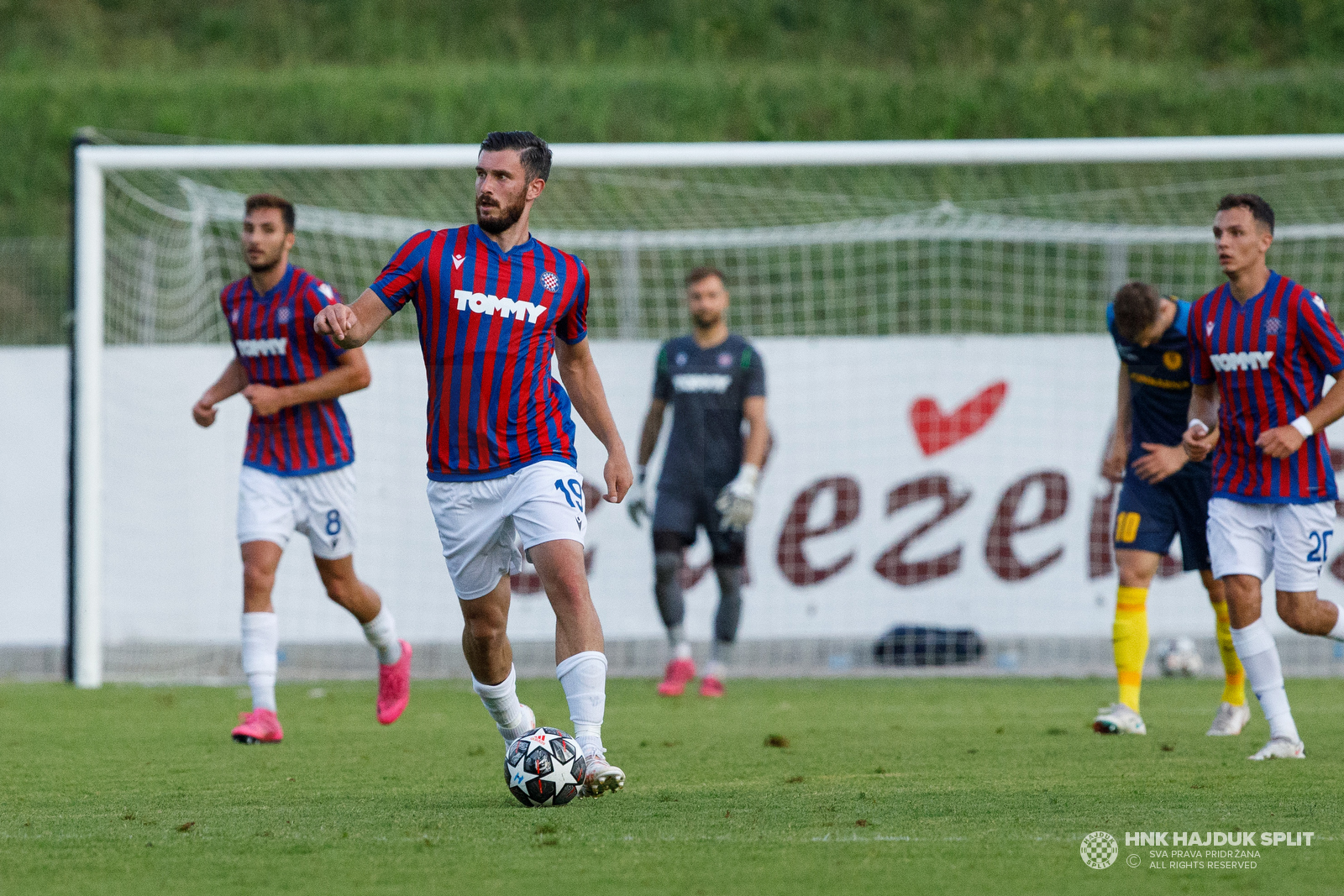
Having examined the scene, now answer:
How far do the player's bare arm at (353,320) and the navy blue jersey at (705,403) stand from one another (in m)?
4.50

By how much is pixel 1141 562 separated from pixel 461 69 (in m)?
15.6

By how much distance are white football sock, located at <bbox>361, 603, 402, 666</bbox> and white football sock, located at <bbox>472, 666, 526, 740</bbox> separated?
2017mm

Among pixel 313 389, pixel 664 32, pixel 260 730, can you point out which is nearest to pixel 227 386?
pixel 313 389

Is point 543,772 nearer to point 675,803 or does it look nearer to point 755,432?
point 675,803

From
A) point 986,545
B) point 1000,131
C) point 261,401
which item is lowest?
point 986,545

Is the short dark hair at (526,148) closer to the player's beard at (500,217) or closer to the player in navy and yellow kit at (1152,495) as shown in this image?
the player's beard at (500,217)

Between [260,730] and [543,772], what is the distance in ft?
8.26

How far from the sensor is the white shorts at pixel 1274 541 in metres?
5.90

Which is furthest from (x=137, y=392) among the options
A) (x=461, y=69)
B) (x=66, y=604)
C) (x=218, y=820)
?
(x=461, y=69)

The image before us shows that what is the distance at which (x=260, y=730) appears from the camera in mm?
6613

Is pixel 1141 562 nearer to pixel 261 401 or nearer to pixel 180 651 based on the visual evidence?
pixel 261 401

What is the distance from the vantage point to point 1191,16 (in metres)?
21.7

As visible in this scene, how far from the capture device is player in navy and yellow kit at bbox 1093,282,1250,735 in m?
6.89

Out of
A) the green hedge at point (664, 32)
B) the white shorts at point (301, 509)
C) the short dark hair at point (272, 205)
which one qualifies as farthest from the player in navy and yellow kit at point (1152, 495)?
the green hedge at point (664, 32)
